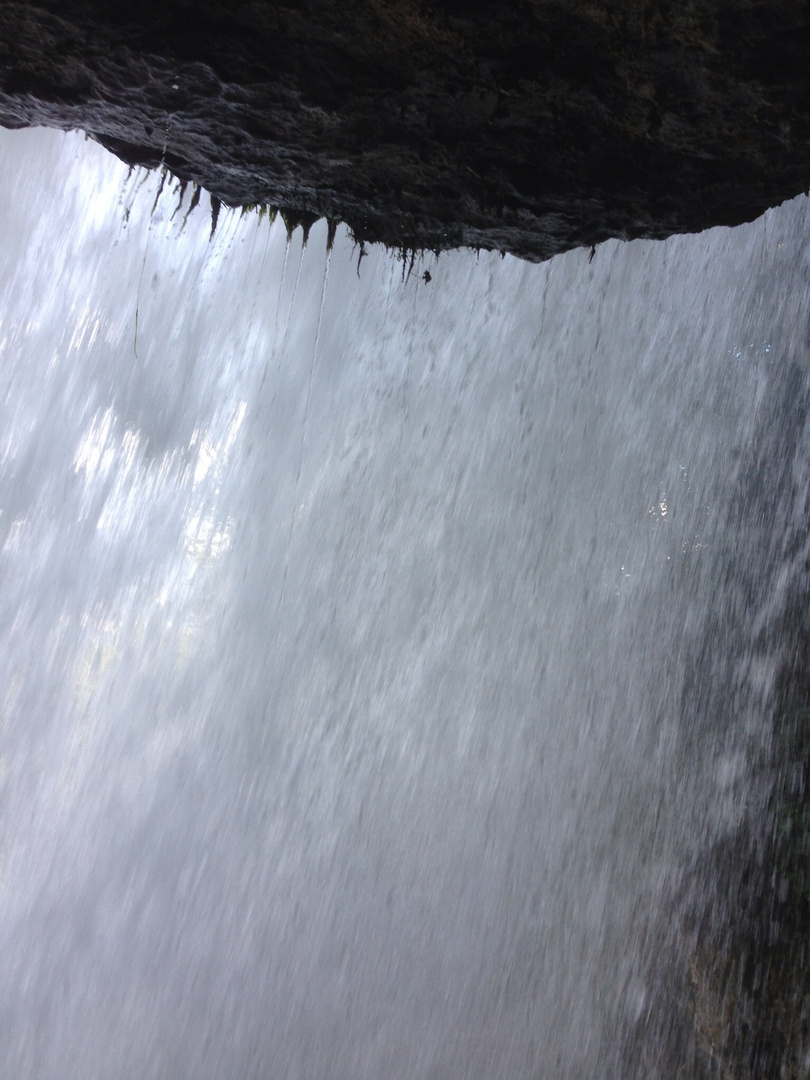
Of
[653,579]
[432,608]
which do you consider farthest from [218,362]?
[653,579]

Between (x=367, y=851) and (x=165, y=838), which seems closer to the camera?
(x=367, y=851)

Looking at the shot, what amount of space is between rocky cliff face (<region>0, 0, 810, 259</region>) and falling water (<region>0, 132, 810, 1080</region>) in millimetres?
784

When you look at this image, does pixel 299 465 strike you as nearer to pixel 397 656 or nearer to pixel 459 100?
pixel 397 656

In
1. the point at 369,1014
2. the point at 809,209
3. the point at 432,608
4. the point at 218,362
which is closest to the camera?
the point at 809,209

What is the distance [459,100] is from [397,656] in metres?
7.19

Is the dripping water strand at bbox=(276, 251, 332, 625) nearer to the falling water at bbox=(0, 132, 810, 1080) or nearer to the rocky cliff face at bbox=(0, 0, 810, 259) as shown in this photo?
the falling water at bbox=(0, 132, 810, 1080)

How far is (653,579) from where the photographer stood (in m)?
7.00

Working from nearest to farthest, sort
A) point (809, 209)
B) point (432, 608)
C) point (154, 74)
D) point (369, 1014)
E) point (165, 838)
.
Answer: point (154, 74)
point (809, 209)
point (369, 1014)
point (432, 608)
point (165, 838)

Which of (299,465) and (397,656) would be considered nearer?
(397,656)

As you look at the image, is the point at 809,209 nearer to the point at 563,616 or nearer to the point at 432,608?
the point at 563,616

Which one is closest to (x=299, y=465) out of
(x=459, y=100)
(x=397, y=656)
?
(x=397, y=656)

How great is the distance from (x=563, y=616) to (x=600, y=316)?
2.91 m

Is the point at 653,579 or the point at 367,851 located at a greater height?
the point at 653,579

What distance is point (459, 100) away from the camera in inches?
113
